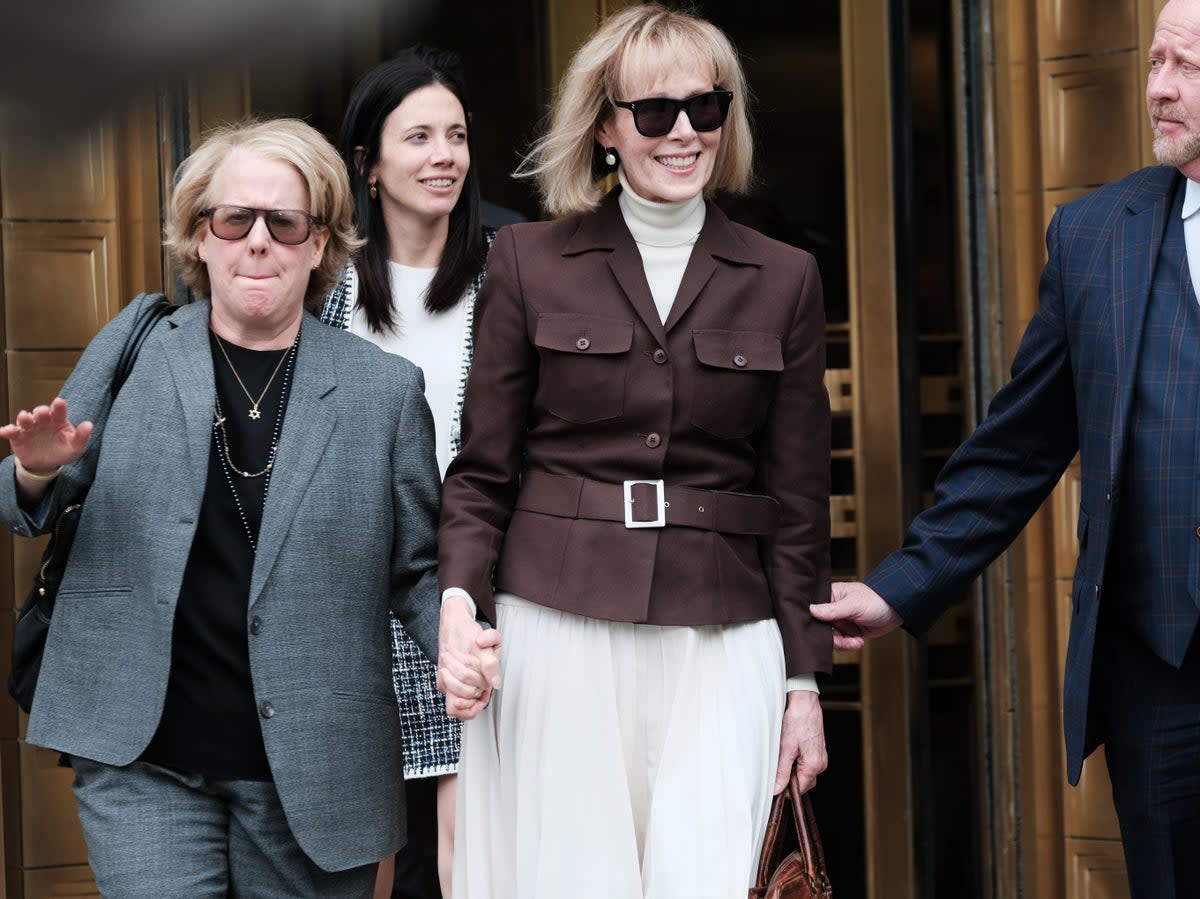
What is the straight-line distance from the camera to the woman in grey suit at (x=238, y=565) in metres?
3.19

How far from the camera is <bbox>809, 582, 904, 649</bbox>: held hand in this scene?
3.62 metres

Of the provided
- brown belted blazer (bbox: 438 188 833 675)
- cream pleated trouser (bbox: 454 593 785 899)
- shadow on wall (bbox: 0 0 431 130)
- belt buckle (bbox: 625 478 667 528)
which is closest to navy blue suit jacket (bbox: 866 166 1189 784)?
brown belted blazer (bbox: 438 188 833 675)

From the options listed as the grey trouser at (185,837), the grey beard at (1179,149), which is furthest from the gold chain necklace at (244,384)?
the grey beard at (1179,149)

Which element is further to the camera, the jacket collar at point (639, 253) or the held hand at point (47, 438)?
the jacket collar at point (639, 253)

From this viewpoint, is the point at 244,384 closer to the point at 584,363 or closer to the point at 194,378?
the point at 194,378

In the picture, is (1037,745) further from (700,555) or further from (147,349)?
(147,349)

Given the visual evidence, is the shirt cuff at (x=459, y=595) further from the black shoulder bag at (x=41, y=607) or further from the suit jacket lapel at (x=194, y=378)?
the black shoulder bag at (x=41, y=607)

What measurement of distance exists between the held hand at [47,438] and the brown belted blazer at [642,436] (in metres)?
0.66

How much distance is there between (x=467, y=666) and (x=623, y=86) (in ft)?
3.57

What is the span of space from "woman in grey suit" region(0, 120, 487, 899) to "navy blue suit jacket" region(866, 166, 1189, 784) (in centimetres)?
107

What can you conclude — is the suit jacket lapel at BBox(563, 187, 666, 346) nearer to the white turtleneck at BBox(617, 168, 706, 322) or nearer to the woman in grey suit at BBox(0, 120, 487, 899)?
the white turtleneck at BBox(617, 168, 706, 322)

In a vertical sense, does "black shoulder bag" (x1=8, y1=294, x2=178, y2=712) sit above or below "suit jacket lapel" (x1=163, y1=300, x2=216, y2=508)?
below

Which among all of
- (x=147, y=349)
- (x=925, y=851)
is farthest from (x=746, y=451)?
(x=925, y=851)

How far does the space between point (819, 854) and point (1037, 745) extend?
185cm
